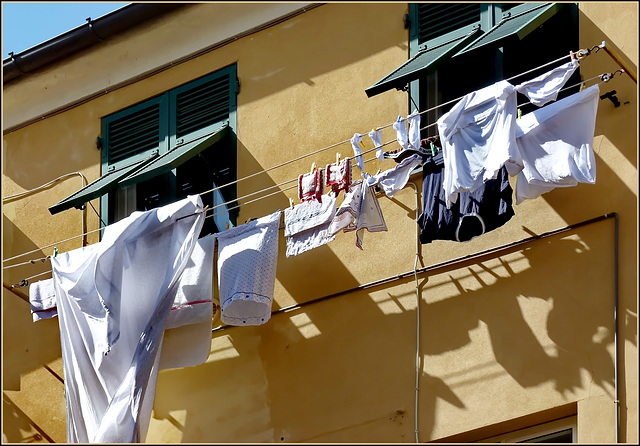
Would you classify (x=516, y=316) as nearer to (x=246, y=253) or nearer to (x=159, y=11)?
(x=246, y=253)

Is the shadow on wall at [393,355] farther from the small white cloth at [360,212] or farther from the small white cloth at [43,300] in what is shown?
the small white cloth at [43,300]

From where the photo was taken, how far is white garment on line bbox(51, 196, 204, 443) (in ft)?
35.8

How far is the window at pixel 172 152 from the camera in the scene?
12.2 meters

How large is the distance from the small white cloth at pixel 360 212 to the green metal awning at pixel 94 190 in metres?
2.31

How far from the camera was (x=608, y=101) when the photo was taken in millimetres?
10406

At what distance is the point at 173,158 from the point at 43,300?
1.53m

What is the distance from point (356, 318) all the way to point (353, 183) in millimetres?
1018

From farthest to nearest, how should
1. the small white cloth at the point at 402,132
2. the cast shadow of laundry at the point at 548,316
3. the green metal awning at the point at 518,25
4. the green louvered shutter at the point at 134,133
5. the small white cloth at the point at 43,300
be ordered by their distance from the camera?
the green louvered shutter at the point at 134,133 → the small white cloth at the point at 43,300 → the small white cloth at the point at 402,132 → the green metal awning at the point at 518,25 → the cast shadow of laundry at the point at 548,316

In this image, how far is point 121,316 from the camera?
11148 millimetres

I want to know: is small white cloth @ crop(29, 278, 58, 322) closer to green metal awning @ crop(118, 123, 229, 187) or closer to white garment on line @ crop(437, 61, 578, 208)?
green metal awning @ crop(118, 123, 229, 187)

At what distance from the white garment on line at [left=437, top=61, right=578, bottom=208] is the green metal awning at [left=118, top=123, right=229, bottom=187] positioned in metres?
2.50

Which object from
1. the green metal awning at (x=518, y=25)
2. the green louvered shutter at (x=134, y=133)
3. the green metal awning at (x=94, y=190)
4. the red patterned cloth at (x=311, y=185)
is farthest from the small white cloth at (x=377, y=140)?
the green louvered shutter at (x=134, y=133)

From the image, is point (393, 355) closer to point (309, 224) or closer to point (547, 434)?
point (309, 224)

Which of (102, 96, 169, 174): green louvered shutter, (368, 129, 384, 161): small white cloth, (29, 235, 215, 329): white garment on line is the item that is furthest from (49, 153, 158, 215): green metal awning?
(368, 129, 384, 161): small white cloth
